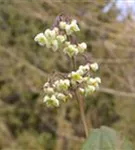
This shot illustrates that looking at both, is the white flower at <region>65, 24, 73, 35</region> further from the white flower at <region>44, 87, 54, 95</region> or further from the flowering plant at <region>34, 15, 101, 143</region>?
the white flower at <region>44, 87, 54, 95</region>

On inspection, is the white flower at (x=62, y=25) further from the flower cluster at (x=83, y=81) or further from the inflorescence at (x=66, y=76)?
the flower cluster at (x=83, y=81)

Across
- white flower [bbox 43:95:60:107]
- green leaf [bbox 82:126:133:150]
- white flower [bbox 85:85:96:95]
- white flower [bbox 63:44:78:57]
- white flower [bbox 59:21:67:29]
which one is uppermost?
white flower [bbox 59:21:67:29]

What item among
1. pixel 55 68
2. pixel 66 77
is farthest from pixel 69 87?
pixel 55 68

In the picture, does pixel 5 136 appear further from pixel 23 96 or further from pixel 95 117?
pixel 95 117

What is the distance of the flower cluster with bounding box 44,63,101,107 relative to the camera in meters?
1.03

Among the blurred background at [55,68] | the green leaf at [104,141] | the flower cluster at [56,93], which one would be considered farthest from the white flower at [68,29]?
the blurred background at [55,68]

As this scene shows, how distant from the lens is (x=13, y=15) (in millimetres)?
5199

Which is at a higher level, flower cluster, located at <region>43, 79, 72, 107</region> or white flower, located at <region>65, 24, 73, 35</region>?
white flower, located at <region>65, 24, 73, 35</region>

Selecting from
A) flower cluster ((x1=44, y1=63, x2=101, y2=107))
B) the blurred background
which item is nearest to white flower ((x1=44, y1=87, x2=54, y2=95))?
flower cluster ((x1=44, y1=63, x2=101, y2=107))

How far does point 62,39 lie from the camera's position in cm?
103

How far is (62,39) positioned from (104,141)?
10.3 inches

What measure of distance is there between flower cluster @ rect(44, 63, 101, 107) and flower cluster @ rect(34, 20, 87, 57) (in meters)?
0.05

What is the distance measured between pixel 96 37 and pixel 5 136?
70.1 inches

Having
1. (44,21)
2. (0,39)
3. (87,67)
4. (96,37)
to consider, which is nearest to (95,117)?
(96,37)
